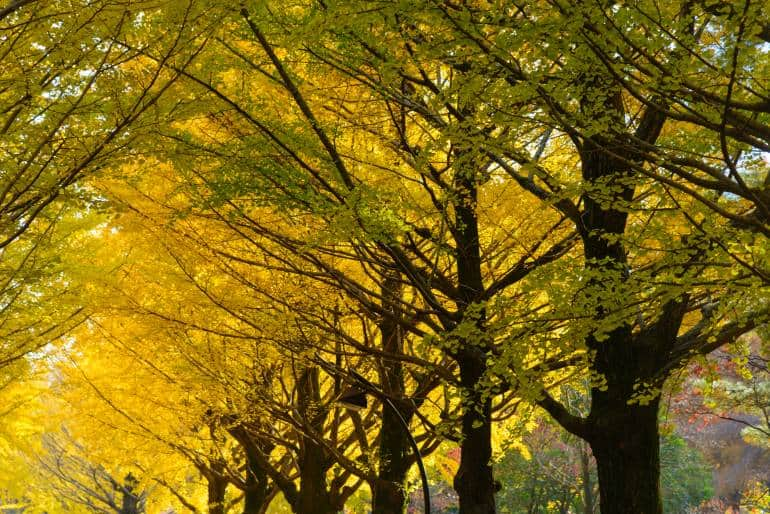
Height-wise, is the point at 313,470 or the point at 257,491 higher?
the point at 313,470

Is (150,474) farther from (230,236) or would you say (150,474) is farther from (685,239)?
(685,239)

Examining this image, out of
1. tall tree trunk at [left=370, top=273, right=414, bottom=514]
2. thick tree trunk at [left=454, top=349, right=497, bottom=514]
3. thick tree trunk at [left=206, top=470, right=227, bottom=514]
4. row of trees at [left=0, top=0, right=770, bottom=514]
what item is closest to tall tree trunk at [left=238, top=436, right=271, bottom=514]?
thick tree trunk at [left=206, top=470, right=227, bottom=514]

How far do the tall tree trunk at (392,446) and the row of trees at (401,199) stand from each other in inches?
1.3

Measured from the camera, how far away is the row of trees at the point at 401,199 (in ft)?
10.7

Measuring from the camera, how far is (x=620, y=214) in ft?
16.1

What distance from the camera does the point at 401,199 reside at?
17.6 ft

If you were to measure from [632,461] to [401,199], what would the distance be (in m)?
2.46

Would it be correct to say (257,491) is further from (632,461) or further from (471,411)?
(632,461)

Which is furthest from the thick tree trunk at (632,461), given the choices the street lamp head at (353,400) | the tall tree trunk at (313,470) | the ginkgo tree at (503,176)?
the tall tree trunk at (313,470)

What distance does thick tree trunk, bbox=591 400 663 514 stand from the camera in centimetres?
460

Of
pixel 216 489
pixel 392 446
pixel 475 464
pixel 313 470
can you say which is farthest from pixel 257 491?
pixel 475 464

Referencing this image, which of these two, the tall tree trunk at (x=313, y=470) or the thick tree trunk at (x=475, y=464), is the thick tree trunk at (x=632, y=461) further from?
the tall tree trunk at (x=313, y=470)

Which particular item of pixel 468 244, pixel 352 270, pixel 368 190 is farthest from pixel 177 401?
pixel 368 190

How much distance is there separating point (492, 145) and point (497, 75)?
35 cm
